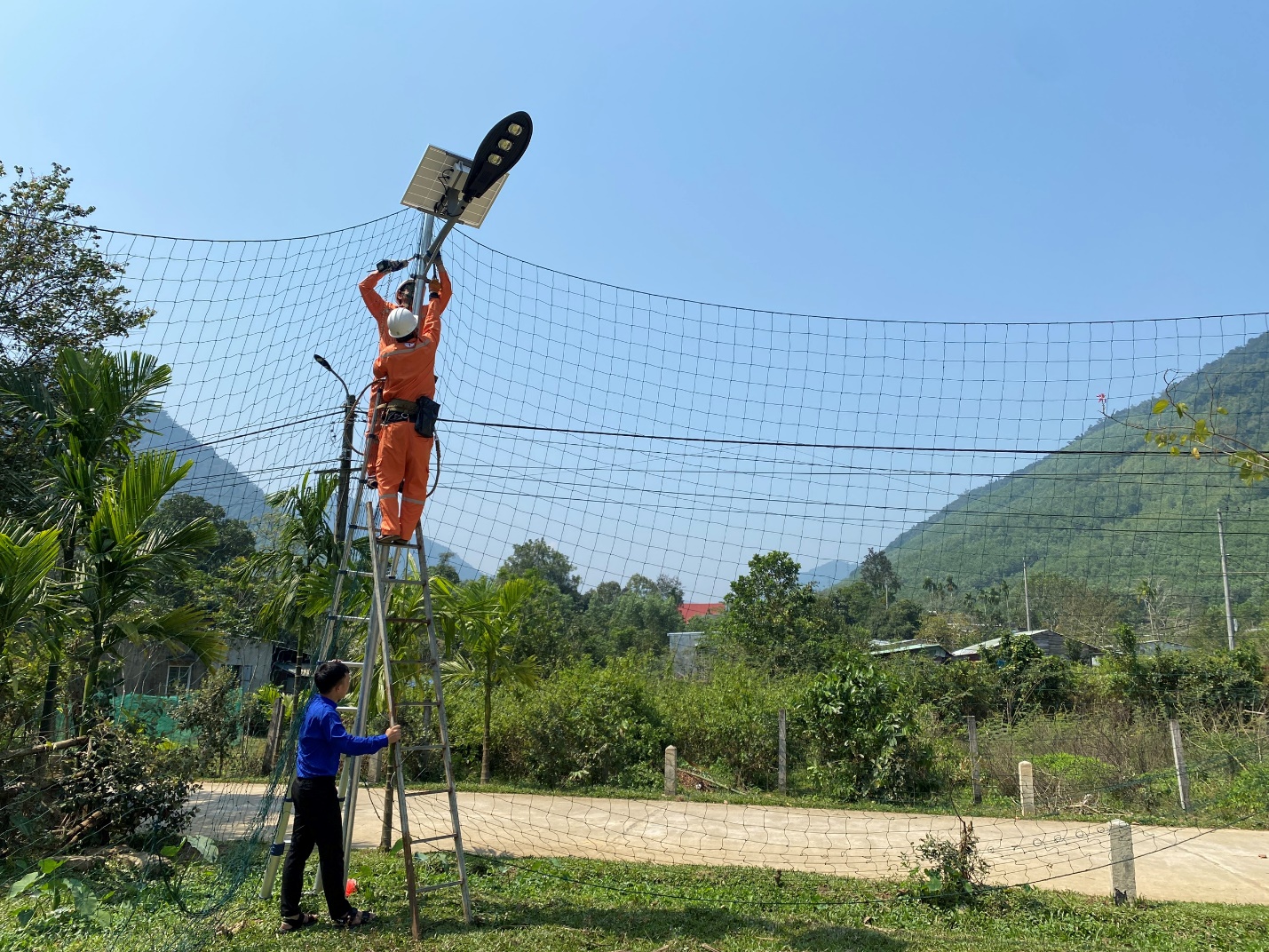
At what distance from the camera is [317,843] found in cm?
438

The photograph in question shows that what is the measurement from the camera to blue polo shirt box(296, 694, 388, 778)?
4.30 metres

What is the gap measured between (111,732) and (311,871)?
2.33m

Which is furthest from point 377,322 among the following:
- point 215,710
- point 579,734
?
point 215,710

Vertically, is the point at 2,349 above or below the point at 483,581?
above

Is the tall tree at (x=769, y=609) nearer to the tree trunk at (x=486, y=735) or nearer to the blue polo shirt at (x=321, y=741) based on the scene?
the tree trunk at (x=486, y=735)

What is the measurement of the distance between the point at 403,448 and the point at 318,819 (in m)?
2.00

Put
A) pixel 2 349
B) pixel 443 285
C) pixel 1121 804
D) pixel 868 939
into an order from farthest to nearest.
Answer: pixel 1121 804 → pixel 2 349 → pixel 443 285 → pixel 868 939

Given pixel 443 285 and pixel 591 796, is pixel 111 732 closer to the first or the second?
pixel 443 285

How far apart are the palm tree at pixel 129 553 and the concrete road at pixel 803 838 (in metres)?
1.91

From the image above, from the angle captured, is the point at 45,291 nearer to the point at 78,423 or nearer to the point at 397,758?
the point at 78,423

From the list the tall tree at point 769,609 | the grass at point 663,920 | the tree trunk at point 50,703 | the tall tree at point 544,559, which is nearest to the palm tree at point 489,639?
the tree trunk at point 50,703

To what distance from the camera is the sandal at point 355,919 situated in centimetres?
432

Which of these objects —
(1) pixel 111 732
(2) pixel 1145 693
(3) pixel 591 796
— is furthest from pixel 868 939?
(2) pixel 1145 693

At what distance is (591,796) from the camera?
37.7 ft
